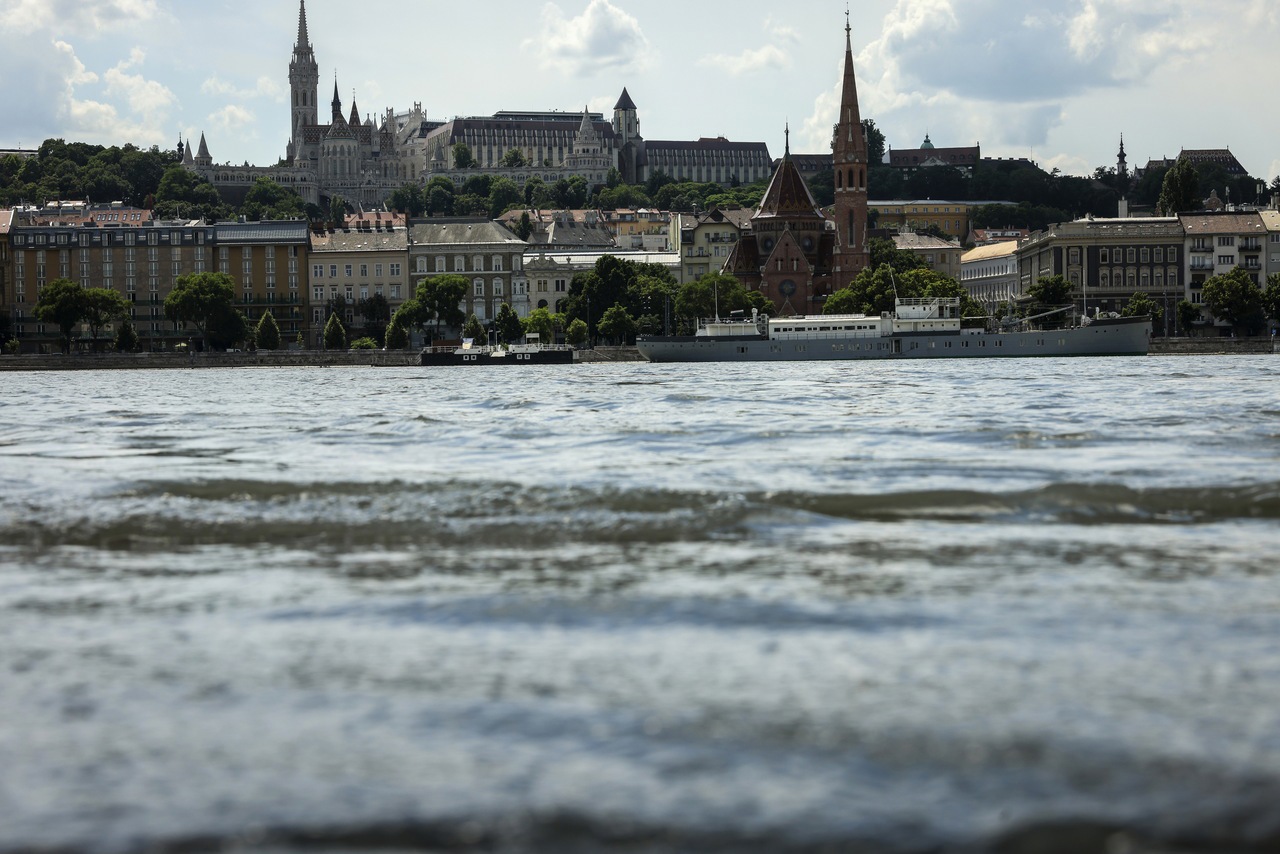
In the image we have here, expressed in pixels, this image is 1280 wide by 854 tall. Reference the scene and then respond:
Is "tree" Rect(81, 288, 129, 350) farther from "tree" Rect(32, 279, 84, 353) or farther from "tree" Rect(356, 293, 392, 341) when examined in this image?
"tree" Rect(356, 293, 392, 341)

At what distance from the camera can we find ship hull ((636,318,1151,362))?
332 feet

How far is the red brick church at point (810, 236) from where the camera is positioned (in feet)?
489

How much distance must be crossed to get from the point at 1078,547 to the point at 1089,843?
19.6ft

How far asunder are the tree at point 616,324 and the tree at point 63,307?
3996 cm

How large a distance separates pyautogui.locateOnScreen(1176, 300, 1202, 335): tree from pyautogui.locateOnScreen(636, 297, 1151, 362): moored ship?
1292 cm

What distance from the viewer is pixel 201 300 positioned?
123 m

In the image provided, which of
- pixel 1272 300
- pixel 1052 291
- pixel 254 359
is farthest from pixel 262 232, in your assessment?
pixel 1272 300

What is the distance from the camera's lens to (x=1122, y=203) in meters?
154

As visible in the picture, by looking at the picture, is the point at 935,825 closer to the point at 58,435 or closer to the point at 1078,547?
the point at 1078,547

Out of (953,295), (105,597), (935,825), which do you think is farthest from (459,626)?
(953,295)

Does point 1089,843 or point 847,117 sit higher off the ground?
point 847,117

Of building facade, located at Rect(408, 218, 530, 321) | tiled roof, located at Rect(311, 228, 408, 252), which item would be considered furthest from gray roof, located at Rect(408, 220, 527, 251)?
tiled roof, located at Rect(311, 228, 408, 252)

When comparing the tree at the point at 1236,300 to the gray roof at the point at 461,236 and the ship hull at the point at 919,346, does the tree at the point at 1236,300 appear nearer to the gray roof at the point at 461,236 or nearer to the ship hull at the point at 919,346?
the ship hull at the point at 919,346

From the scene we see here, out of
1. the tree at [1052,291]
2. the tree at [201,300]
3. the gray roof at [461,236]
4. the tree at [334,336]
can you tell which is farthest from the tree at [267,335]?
the tree at [1052,291]
